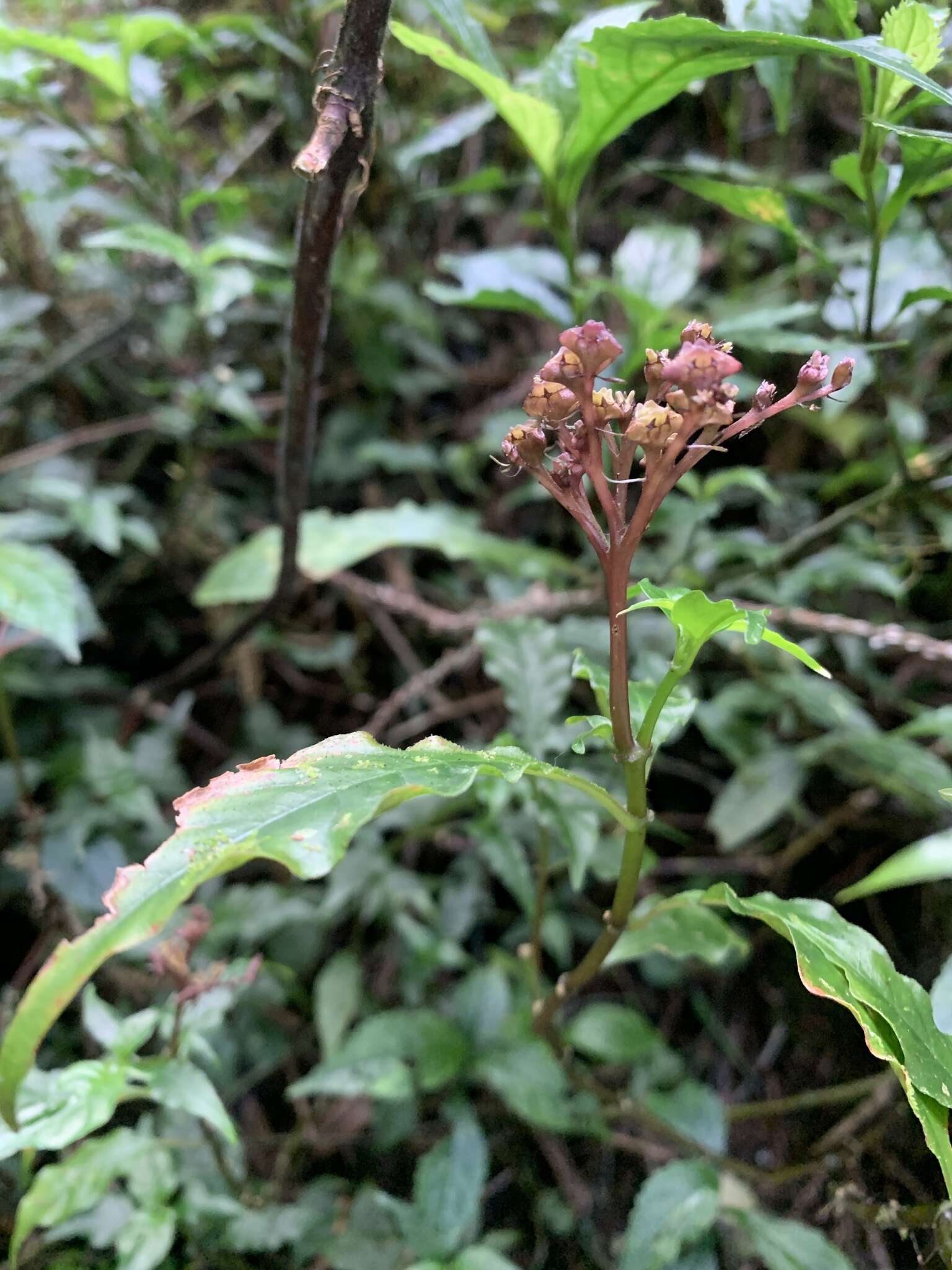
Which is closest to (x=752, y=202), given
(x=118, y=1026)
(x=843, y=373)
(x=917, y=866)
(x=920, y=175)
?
(x=920, y=175)

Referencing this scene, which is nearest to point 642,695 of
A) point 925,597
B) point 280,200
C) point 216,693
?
point 925,597

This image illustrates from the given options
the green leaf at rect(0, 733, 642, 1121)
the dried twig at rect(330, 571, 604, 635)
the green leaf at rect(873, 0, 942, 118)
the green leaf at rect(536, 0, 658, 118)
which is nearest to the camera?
the green leaf at rect(0, 733, 642, 1121)

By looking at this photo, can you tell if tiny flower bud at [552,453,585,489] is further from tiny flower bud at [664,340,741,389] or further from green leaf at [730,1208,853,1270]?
green leaf at [730,1208,853,1270]

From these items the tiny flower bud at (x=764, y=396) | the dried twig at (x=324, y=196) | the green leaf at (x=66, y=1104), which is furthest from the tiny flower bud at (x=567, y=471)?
the green leaf at (x=66, y=1104)

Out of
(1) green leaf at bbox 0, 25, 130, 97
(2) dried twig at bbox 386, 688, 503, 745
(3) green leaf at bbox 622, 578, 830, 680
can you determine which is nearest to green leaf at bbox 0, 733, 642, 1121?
(3) green leaf at bbox 622, 578, 830, 680

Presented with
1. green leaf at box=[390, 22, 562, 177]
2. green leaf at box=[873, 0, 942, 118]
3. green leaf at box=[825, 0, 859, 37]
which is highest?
green leaf at box=[825, 0, 859, 37]
